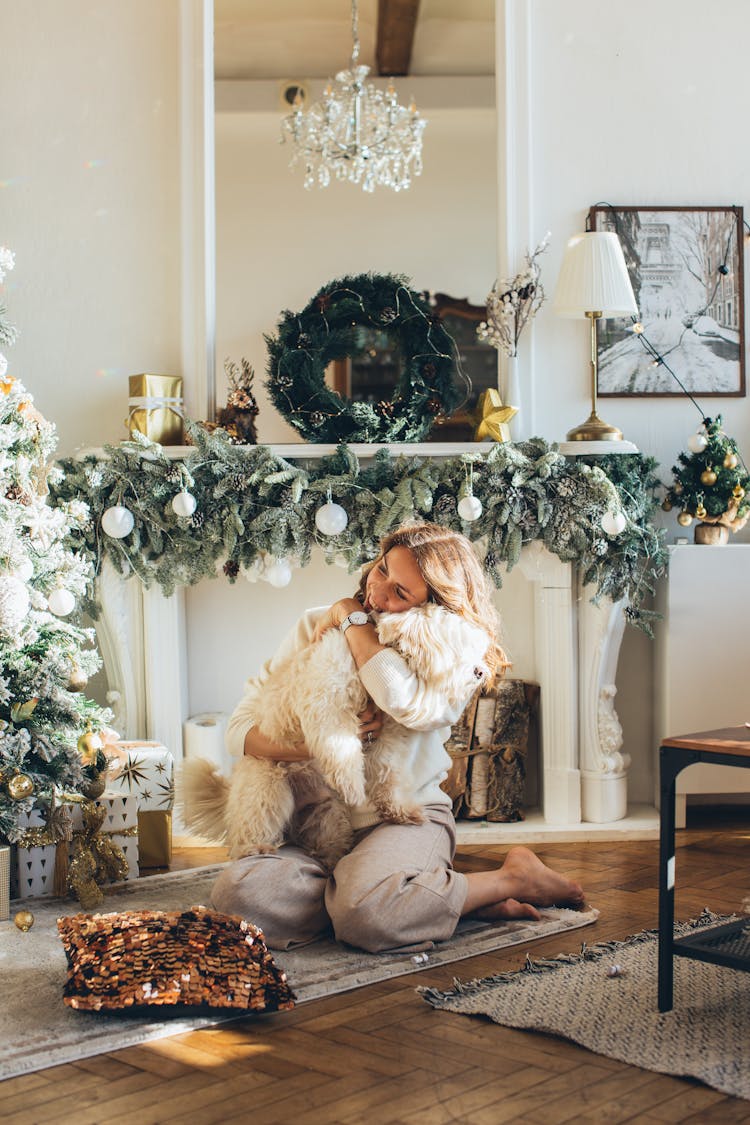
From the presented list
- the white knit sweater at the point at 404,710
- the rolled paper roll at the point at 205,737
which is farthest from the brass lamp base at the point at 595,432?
the rolled paper roll at the point at 205,737

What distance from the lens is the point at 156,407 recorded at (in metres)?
3.73

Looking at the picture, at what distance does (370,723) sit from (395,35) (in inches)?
110

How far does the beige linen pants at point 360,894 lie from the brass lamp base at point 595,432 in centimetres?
144

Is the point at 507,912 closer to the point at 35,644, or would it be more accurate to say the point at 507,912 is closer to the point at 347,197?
the point at 35,644

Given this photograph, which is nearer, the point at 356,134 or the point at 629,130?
the point at 629,130

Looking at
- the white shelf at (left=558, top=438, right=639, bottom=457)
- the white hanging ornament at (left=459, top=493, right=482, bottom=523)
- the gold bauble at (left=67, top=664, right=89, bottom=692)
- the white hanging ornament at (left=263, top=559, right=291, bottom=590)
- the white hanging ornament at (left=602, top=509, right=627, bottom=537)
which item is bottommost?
the gold bauble at (left=67, top=664, right=89, bottom=692)

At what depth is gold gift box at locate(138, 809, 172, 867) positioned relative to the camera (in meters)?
3.44

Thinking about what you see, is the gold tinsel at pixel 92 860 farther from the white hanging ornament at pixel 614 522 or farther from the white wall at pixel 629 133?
the white wall at pixel 629 133

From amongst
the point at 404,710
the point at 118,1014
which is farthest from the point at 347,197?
the point at 118,1014

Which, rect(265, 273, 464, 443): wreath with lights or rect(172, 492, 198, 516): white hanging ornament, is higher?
rect(265, 273, 464, 443): wreath with lights

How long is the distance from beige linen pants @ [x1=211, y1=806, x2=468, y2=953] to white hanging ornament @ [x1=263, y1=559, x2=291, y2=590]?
107cm

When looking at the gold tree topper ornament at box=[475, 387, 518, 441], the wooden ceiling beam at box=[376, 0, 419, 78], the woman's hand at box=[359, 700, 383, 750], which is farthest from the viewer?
the wooden ceiling beam at box=[376, 0, 419, 78]

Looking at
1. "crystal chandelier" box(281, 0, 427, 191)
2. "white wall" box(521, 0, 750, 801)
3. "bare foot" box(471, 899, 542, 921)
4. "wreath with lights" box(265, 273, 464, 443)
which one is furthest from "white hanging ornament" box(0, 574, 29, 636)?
"crystal chandelier" box(281, 0, 427, 191)

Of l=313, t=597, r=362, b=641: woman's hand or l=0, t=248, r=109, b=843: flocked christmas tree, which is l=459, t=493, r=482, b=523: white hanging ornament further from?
l=0, t=248, r=109, b=843: flocked christmas tree
